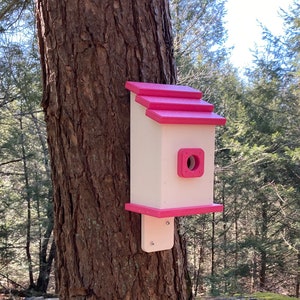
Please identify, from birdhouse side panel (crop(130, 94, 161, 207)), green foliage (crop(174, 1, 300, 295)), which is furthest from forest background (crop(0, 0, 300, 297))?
birdhouse side panel (crop(130, 94, 161, 207))

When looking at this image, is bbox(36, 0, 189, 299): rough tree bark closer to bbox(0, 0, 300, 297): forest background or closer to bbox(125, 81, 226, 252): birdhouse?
bbox(125, 81, 226, 252): birdhouse

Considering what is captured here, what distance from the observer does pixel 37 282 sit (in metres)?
8.41

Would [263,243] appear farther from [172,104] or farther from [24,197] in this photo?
[172,104]

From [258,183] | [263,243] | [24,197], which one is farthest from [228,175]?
[24,197]

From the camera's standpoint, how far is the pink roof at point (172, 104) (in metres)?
1.16

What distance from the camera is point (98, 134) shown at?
1.20m

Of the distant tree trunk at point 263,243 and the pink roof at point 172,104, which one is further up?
the pink roof at point 172,104

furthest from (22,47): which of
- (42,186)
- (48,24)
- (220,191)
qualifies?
(220,191)

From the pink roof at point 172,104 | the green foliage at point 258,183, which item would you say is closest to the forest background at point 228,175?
the green foliage at point 258,183

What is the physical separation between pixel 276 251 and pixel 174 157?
29.5 feet

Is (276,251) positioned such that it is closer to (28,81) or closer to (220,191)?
(220,191)

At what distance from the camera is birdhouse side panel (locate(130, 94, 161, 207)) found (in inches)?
46.5

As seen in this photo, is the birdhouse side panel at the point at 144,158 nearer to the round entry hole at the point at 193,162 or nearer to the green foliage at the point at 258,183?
the round entry hole at the point at 193,162

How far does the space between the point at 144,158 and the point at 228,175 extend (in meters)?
7.84
